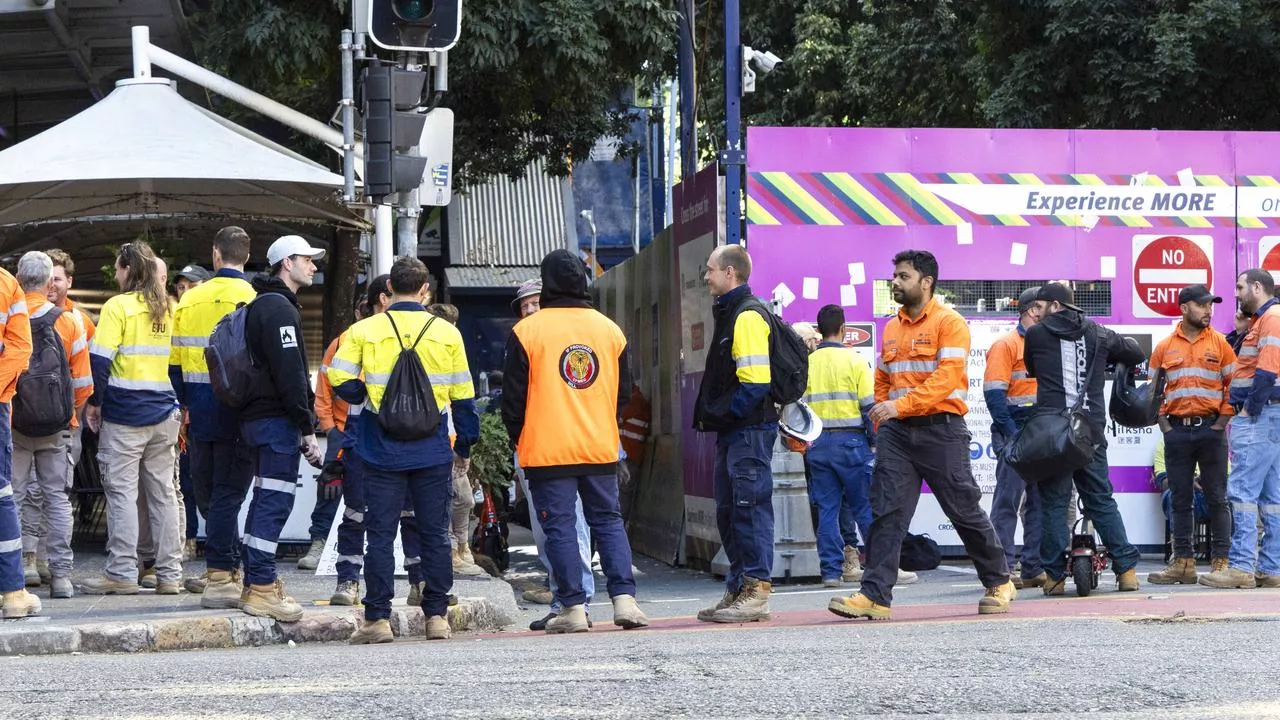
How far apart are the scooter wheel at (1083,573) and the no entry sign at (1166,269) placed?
13.8ft

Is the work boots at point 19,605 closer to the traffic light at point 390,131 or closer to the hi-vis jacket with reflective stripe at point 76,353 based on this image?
the hi-vis jacket with reflective stripe at point 76,353

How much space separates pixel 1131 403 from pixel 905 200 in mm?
3271

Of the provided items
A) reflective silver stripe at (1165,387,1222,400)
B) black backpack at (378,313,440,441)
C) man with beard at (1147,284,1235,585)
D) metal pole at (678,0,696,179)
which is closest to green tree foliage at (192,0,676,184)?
metal pole at (678,0,696,179)

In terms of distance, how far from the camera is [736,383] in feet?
30.8

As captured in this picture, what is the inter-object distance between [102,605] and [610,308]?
405 inches

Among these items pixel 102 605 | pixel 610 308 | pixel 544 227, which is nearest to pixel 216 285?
pixel 102 605

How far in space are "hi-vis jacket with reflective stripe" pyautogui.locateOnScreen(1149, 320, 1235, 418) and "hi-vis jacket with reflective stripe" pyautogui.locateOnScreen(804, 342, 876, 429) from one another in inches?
80.6

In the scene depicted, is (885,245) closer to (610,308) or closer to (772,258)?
(772,258)

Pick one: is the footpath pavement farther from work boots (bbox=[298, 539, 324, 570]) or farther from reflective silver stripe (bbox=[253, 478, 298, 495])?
work boots (bbox=[298, 539, 324, 570])

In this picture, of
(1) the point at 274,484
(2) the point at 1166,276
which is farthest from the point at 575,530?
(2) the point at 1166,276

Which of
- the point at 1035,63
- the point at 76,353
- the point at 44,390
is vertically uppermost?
the point at 1035,63

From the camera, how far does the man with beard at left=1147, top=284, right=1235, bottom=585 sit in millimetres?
12070

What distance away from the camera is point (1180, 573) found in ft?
39.9

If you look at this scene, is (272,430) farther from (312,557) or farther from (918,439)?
(312,557)
